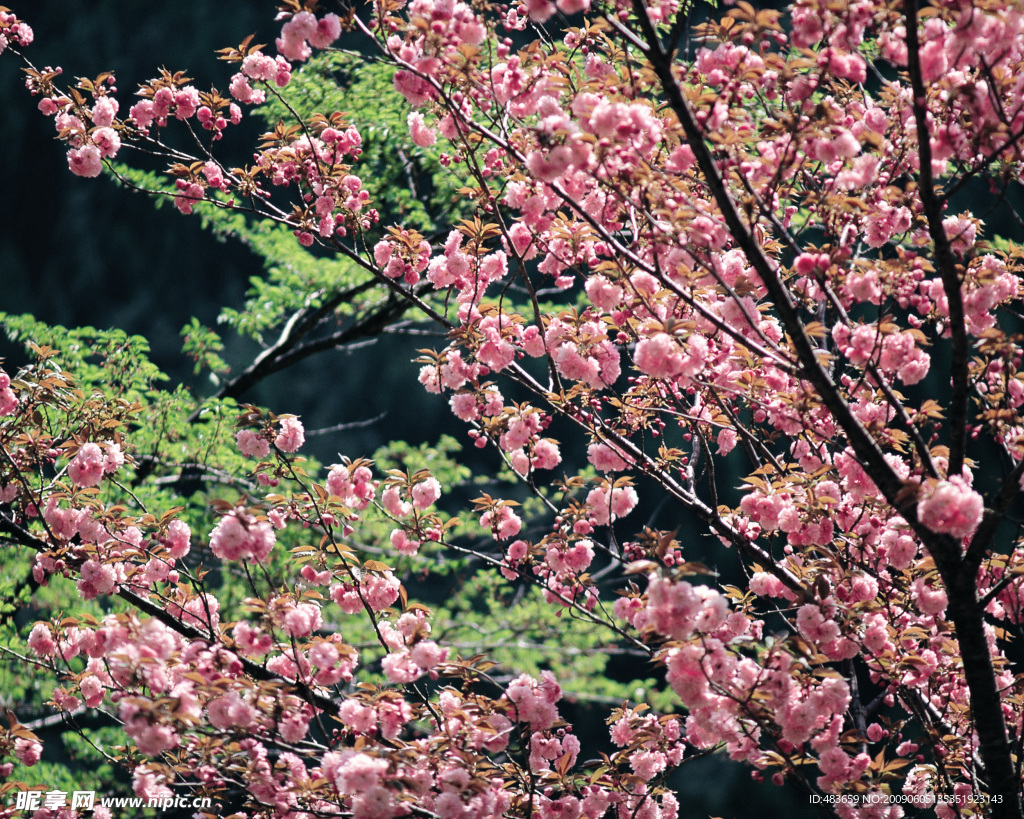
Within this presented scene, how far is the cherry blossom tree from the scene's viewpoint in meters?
1.79

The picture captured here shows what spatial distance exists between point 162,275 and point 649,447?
4.87 metres

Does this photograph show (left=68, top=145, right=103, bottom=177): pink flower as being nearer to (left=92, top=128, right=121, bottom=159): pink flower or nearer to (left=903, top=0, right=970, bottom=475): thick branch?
(left=92, top=128, right=121, bottom=159): pink flower

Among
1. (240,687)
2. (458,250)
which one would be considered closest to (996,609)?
(458,250)

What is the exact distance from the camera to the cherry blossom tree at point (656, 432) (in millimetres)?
1793

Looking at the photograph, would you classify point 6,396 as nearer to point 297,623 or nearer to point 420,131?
point 297,623

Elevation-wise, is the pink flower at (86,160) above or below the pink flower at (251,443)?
above

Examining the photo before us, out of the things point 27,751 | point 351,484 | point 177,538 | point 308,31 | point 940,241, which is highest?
point 308,31

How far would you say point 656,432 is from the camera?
2629mm

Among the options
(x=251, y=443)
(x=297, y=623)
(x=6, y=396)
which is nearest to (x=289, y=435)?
(x=251, y=443)

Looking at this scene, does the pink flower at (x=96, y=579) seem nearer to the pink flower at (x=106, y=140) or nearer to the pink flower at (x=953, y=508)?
the pink flower at (x=106, y=140)

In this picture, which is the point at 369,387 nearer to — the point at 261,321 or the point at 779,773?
the point at 261,321

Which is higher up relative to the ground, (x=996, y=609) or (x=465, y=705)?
(x=996, y=609)

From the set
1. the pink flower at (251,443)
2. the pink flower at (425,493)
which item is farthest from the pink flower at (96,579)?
the pink flower at (425,493)

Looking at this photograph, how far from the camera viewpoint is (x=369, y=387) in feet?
26.3
